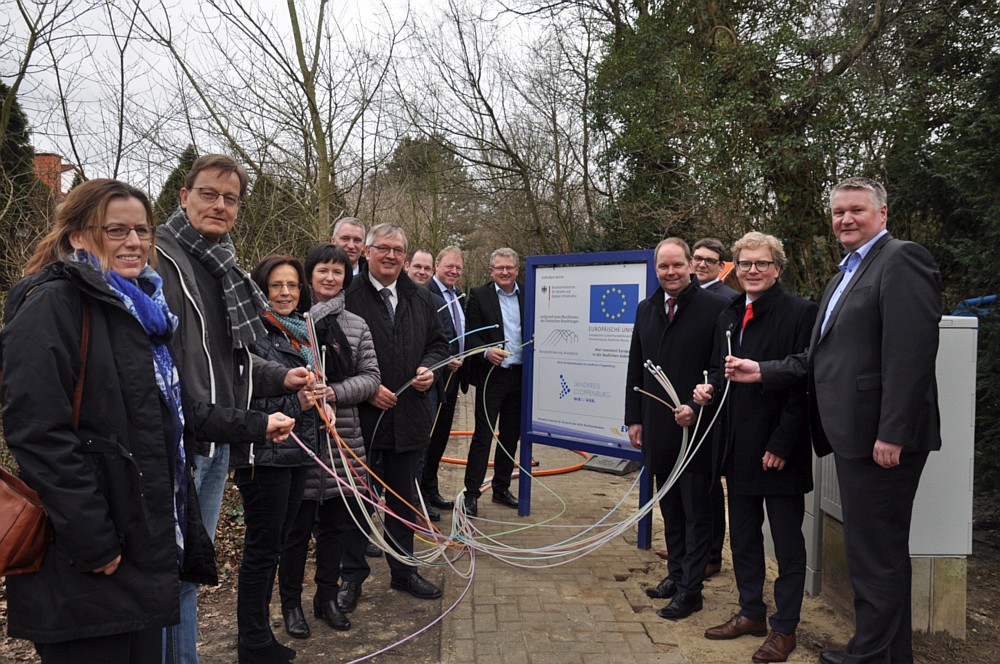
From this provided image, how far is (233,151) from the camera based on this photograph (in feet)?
23.9

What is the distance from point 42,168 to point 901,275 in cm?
687

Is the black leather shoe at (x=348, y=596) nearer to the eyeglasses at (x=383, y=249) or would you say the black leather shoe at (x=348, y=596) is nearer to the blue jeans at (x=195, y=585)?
the blue jeans at (x=195, y=585)

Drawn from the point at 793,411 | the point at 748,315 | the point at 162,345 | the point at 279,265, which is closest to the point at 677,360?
the point at 748,315

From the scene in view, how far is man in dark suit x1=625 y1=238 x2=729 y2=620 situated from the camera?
415 cm

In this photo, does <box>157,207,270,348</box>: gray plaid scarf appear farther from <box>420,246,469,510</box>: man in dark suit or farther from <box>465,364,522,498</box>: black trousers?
<box>465,364,522,498</box>: black trousers

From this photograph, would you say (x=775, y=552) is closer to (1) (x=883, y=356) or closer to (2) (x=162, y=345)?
(1) (x=883, y=356)

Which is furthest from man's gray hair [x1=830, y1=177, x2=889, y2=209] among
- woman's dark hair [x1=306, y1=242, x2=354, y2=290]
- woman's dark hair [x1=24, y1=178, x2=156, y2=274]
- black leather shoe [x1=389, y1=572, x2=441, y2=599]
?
black leather shoe [x1=389, y1=572, x2=441, y2=599]

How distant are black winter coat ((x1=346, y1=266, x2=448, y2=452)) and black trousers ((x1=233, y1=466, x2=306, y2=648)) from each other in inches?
34.5

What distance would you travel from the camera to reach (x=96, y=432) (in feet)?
6.67

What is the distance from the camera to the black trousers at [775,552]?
359cm

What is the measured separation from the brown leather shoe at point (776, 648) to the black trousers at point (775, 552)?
32 millimetres

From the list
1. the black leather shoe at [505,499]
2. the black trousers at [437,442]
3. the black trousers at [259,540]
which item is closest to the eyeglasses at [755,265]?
the black trousers at [259,540]

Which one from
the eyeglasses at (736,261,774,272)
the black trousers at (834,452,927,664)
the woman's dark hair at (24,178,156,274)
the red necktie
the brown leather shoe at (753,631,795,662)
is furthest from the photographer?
the red necktie

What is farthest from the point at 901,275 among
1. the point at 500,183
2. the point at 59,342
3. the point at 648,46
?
the point at 500,183
